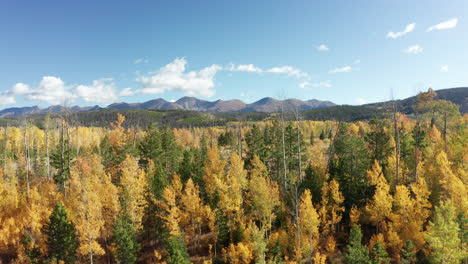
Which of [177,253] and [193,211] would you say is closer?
[177,253]

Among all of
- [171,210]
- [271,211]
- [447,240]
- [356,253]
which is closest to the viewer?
[447,240]

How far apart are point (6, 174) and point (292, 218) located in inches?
2485

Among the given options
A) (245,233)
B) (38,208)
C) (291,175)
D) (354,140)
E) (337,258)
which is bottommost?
(337,258)

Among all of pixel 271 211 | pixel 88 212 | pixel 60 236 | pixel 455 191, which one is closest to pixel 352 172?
pixel 455 191

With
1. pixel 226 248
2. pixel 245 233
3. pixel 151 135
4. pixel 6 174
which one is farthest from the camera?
pixel 6 174

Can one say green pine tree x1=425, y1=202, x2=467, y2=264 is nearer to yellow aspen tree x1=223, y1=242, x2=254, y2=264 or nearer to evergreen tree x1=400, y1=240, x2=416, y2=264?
evergreen tree x1=400, y1=240, x2=416, y2=264

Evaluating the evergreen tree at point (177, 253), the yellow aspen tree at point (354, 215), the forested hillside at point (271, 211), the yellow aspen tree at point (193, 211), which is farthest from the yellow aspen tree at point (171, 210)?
the yellow aspen tree at point (354, 215)

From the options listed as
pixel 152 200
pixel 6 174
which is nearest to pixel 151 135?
pixel 152 200

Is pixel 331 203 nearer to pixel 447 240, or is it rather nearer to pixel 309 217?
pixel 309 217

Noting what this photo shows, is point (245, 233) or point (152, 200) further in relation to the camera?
point (152, 200)

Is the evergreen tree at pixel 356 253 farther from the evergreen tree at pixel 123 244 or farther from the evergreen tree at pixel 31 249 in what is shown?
the evergreen tree at pixel 31 249

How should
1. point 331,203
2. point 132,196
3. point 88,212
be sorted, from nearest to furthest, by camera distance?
point 88,212 < point 132,196 < point 331,203

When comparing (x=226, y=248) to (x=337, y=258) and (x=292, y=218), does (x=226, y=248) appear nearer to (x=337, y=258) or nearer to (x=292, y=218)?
(x=292, y=218)

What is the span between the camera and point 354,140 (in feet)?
120
